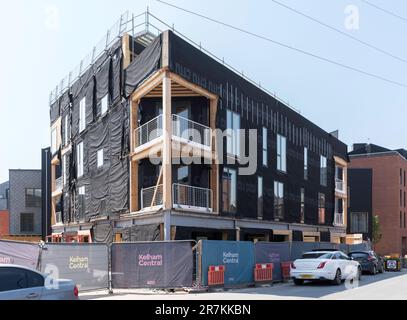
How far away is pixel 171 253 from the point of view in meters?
16.2

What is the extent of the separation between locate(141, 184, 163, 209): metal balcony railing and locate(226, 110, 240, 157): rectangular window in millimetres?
5051

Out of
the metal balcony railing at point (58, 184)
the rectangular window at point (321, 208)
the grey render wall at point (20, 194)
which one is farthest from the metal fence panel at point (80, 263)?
the grey render wall at point (20, 194)

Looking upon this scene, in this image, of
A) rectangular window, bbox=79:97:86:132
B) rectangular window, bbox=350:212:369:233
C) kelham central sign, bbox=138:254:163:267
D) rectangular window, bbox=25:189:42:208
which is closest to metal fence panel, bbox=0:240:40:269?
kelham central sign, bbox=138:254:163:267

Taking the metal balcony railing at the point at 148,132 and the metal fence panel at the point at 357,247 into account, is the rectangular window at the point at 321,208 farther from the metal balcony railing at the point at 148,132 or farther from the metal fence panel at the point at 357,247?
the metal balcony railing at the point at 148,132

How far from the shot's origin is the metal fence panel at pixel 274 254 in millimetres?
19375

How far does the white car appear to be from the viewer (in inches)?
723

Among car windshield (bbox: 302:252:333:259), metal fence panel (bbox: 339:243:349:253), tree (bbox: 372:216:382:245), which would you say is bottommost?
tree (bbox: 372:216:382:245)

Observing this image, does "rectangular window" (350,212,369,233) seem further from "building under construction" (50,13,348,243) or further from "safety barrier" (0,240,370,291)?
"safety barrier" (0,240,370,291)

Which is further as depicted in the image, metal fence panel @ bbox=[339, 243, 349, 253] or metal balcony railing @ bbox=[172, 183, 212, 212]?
metal fence panel @ bbox=[339, 243, 349, 253]

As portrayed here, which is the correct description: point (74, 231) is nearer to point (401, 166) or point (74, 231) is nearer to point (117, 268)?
point (117, 268)

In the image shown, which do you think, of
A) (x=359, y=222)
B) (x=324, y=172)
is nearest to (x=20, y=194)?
(x=324, y=172)

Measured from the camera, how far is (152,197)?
2281 cm

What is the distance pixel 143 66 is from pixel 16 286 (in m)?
16.4

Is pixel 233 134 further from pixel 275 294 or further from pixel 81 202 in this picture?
pixel 275 294
